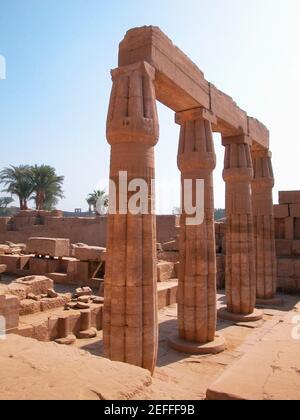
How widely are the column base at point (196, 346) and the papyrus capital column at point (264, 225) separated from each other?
4517mm

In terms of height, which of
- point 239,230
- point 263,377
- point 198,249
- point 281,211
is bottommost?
point 263,377

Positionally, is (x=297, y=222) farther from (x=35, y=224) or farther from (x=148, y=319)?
(x=35, y=224)

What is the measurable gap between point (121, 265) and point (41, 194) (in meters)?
29.0

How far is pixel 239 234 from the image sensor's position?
361 inches

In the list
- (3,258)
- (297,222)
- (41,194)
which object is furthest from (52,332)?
(41,194)

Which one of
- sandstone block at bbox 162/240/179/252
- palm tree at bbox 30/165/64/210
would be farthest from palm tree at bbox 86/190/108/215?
sandstone block at bbox 162/240/179/252

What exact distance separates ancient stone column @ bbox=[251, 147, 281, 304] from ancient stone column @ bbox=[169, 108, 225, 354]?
A: 4.43m

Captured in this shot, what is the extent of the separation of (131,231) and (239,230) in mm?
4916

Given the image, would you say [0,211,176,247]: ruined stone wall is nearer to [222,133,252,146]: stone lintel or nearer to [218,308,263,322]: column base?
[218,308,263,322]: column base

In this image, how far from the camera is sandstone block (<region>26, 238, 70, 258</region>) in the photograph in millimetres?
12688

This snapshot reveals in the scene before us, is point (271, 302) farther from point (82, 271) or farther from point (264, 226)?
point (82, 271)

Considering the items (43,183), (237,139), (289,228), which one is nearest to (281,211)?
(289,228)

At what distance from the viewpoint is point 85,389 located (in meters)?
2.08
